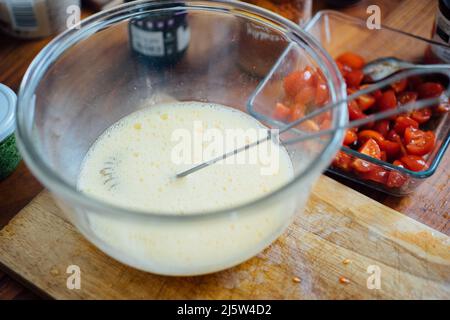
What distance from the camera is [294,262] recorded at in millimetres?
1031

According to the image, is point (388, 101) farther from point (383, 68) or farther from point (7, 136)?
point (7, 136)

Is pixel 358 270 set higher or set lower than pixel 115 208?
lower

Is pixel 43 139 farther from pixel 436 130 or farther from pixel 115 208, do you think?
pixel 436 130

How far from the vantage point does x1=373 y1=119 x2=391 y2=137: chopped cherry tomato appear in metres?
1.25

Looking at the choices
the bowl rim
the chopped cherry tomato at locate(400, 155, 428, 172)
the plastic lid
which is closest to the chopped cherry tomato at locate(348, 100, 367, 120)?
the chopped cherry tomato at locate(400, 155, 428, 172)

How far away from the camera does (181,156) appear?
1.07m

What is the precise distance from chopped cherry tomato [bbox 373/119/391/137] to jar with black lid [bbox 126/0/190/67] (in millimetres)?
431

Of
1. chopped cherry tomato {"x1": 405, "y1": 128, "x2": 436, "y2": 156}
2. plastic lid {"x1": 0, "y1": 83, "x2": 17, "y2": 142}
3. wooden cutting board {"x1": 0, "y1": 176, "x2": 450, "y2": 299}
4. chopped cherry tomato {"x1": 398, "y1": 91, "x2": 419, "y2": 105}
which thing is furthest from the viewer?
chopped cherry tomato {"x1": 398, "y1": 91, "x2": 419, "y2": 105}

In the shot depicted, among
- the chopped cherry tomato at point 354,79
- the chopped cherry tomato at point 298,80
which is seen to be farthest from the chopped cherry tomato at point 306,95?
the chopped cherry tomato at point 354,79

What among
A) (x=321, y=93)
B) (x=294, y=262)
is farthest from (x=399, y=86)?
(x=294, y=262)

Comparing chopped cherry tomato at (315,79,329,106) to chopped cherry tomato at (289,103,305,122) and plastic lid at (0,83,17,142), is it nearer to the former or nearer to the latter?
chopped cherry tomato at (289,103,305,122)

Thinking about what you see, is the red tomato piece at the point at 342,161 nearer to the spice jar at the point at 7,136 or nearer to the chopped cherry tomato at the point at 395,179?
the chopped cherry tomato at the point at 395,179

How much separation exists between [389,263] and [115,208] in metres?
0.50
